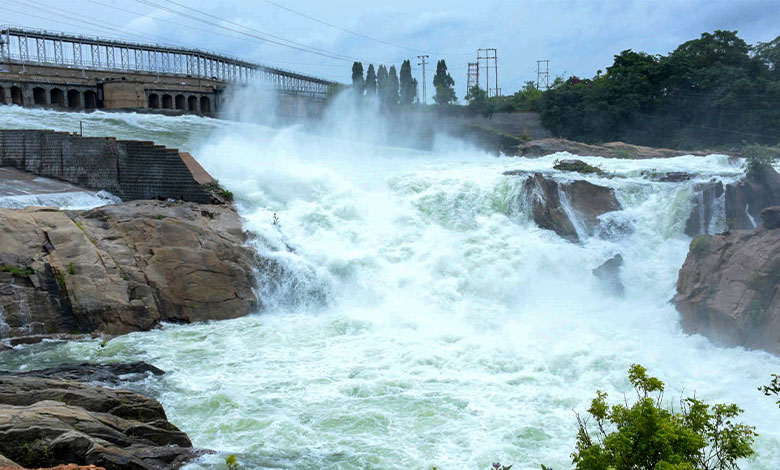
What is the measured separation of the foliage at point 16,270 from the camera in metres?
12.8

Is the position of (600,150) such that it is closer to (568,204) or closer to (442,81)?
(568,204)

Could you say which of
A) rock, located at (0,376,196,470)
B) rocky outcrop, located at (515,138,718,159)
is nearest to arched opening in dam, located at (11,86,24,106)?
rocky outcrop, located at (515,138,718,159)

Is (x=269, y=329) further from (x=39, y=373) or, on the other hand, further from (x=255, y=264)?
(x=39, y=373)

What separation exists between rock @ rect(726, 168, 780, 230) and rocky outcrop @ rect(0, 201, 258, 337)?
13.3m

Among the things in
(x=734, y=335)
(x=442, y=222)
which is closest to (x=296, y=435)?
(x=734, y=335)

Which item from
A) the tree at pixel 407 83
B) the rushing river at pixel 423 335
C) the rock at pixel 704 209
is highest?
the tree at pixel 407 83

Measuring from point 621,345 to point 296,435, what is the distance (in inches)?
283

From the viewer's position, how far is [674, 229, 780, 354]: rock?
504 inches

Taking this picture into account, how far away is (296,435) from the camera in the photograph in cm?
905

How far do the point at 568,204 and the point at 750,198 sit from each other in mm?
4914

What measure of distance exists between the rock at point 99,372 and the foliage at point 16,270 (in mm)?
2919

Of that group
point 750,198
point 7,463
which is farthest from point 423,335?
point 750,198

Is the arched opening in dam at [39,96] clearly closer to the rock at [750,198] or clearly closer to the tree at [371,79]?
the tree at [371,79]

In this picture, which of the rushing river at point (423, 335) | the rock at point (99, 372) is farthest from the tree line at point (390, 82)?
the rock at point (99, 372)
